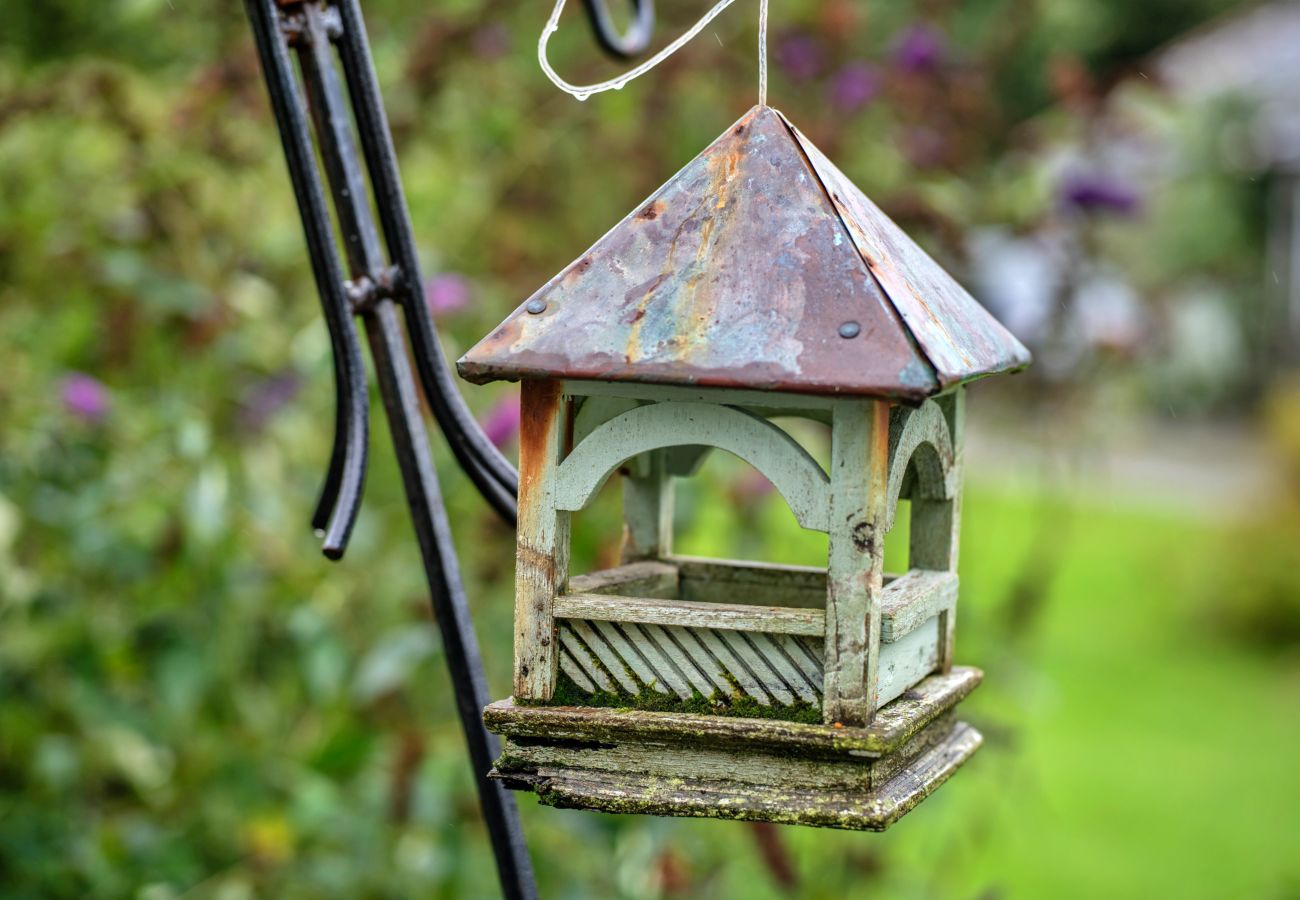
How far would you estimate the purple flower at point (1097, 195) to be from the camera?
3025 millimetres

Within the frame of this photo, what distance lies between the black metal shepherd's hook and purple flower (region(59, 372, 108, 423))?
121 cm

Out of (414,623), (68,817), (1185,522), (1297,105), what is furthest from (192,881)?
(1297,105)

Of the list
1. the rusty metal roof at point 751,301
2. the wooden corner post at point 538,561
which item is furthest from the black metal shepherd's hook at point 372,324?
the rusty metal roof at point 751,301

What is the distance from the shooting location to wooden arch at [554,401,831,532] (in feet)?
3.55

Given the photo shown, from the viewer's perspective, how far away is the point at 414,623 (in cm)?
270

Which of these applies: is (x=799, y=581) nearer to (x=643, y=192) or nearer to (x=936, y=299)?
(x=936, y=299)

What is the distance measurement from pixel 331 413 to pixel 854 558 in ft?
6.42

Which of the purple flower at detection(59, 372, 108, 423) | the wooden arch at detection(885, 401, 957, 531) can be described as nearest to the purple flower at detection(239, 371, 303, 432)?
the purple flower at detection(59, 372, 108, 423)

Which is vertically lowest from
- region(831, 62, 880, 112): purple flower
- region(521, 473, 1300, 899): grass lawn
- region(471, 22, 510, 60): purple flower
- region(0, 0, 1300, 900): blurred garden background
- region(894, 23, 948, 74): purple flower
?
region(521, 473, 1300, 899): grass lawn

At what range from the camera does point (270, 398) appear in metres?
2.62

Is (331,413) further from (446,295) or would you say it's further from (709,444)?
(709,444)

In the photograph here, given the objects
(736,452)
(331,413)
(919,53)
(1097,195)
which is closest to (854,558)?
(736,452)

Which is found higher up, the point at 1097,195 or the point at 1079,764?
the point at 1097,195

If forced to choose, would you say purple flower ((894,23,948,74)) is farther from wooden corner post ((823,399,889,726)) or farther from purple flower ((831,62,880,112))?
wooden corner post ((823,399,889,726))
